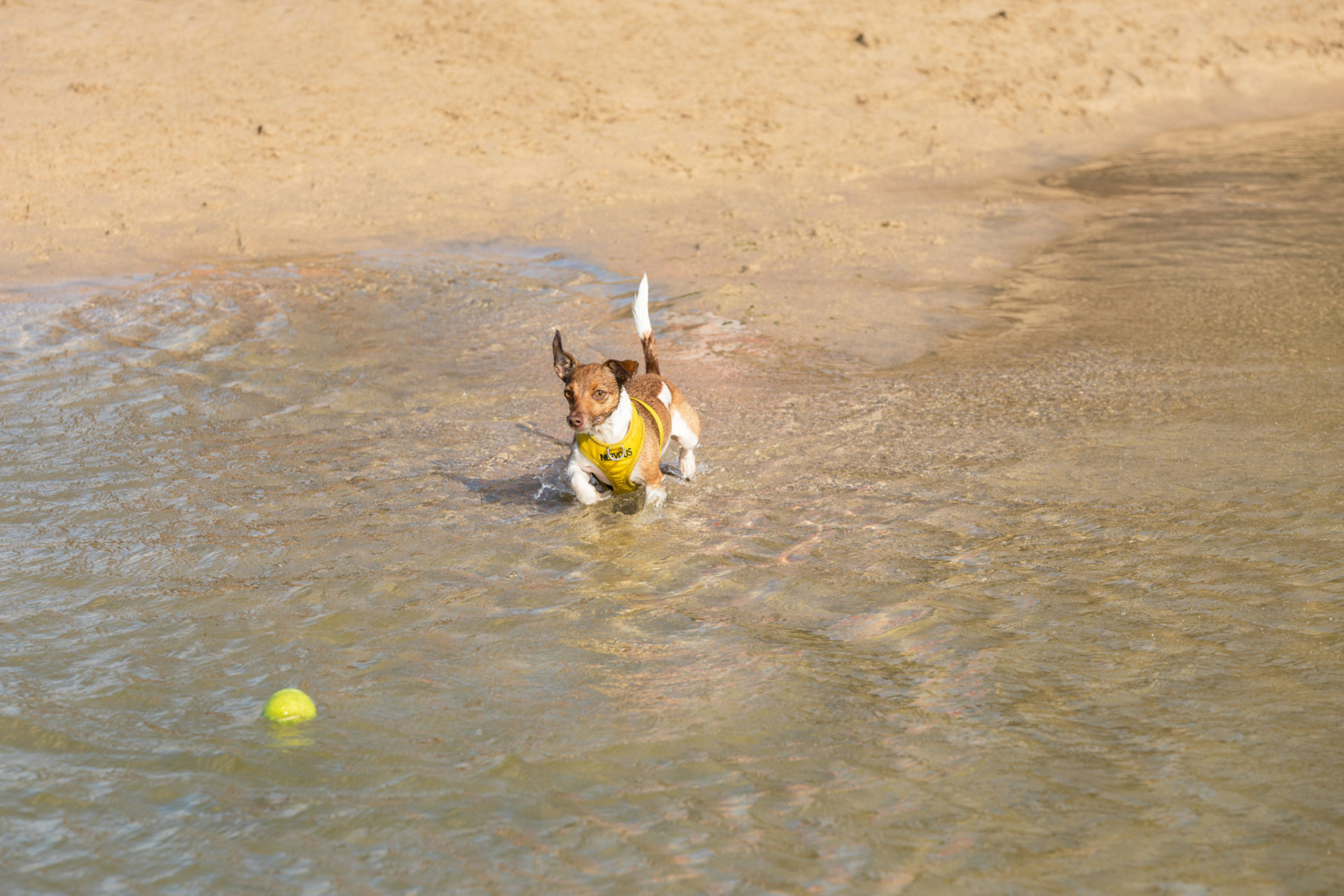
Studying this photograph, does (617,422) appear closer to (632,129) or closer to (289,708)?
(289,708)

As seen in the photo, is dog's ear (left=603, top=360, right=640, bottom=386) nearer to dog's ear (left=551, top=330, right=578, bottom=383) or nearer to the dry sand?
dog's ear (left=551, top=330, right=578, bottom=383)

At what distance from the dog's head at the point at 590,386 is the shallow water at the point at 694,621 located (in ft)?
2.11

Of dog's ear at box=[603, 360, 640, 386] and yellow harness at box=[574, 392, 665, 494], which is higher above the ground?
dog's ear at box=[603, 360, 640, 386]

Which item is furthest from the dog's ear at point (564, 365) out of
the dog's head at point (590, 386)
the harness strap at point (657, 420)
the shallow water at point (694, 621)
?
the shallow water at point (694, 621)

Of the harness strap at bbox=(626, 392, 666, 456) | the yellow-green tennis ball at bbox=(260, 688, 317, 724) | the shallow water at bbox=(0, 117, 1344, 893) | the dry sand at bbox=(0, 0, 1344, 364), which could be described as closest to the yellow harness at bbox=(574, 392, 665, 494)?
the harness strap at bbox=(626, 392, 666, 456)

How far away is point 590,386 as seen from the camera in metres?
6.06

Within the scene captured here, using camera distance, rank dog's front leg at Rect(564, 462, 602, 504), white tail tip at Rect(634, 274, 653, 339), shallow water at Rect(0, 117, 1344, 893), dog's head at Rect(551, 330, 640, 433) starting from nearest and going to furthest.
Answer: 1. shallow water at Rect(0, 117, 1344, 893)
2. dog's head at Rect(551, 330, 640, 433)
3. dog's front leg at Rect(564, 462, 602, 504)
4. white tail tip at Rect(634, 274, 653, 339)

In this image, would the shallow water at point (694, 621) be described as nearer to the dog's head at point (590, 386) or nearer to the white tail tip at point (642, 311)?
the dog's head at point (590, 386)

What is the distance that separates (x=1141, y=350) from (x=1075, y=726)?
223 inches

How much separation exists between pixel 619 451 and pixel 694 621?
4.50 feet

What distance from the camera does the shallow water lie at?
11.9 feet

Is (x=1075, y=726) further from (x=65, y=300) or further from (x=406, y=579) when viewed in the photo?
(x=65, y=300)

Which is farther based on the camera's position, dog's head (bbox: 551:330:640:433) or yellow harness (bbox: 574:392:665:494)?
yellow harness (bbox: 574:392:665:494)

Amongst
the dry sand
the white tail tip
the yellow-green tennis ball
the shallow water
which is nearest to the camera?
the shallow water
